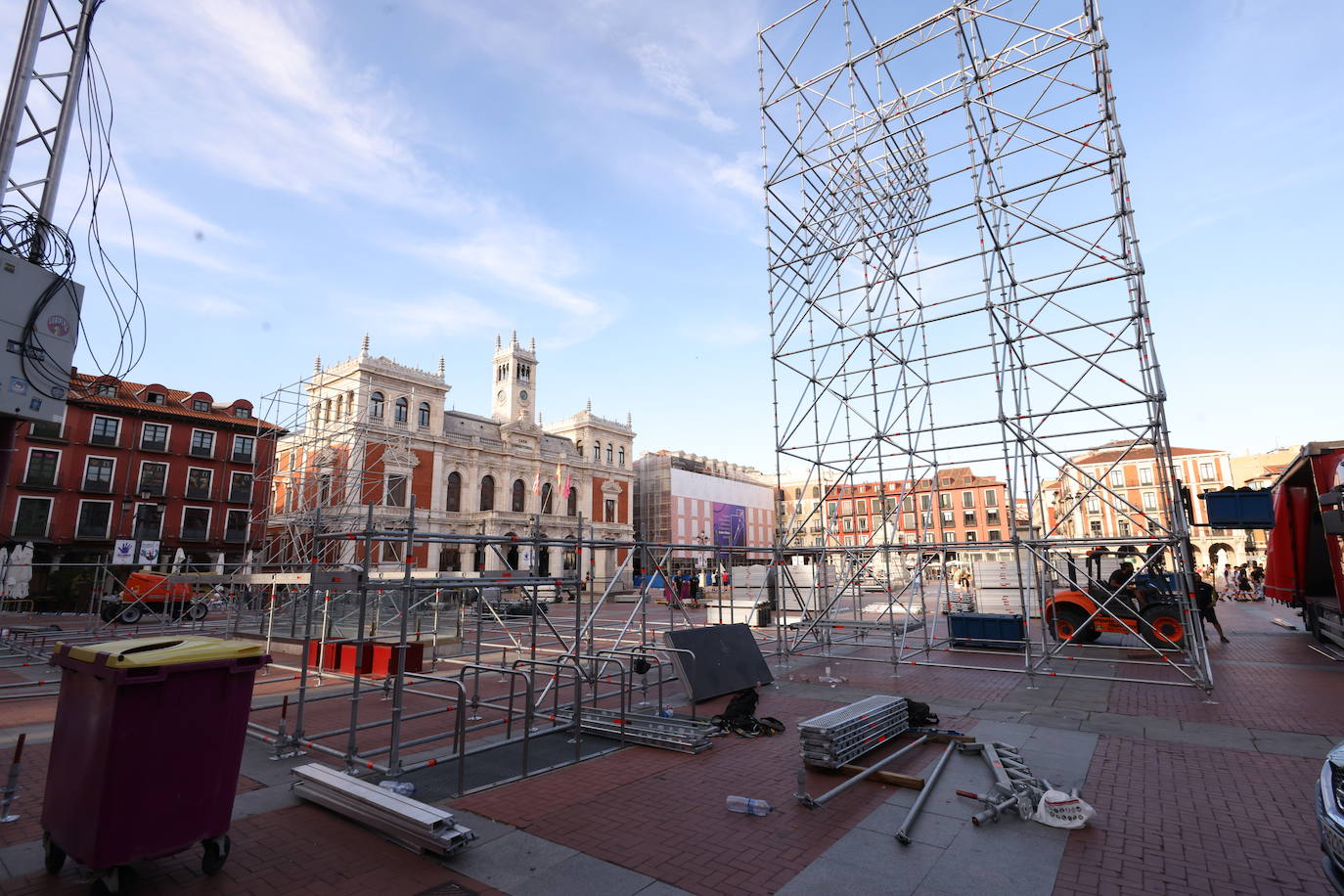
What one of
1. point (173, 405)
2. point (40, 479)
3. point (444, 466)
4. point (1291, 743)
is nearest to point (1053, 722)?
point (1291, 743)

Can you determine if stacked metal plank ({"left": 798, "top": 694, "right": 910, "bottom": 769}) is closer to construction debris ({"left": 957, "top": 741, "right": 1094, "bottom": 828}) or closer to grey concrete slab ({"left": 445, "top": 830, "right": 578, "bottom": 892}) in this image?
construction debris ({"left": 957, "top": 741, "right": 1094, "bottom": 828})

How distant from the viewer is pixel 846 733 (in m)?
6.64

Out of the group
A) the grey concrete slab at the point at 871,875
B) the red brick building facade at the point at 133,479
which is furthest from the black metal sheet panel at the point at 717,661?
the red brick building facade at the point at 133,479

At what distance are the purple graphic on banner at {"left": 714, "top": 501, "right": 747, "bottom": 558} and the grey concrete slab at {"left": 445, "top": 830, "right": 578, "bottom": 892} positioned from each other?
6468 cm

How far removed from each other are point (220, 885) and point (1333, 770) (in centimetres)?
696

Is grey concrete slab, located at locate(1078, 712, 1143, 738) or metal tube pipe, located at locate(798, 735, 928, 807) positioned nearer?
metal tube pipe, located at locate(798, 735, 928, 807)

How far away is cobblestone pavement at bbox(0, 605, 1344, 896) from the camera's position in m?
4.27

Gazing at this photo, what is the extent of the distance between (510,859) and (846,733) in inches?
141

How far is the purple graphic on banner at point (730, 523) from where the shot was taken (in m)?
71.1

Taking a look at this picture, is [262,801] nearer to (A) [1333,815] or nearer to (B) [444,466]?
(A) [1333,815]

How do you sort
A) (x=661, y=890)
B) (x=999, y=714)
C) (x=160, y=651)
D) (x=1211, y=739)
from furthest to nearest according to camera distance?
(x=999, y=714) → (x=1211, y=739) → (x=160, y=651) → (x=661, y=890)

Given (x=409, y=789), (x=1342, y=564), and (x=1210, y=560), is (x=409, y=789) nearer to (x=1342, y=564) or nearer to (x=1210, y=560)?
(x=1342, y=564)

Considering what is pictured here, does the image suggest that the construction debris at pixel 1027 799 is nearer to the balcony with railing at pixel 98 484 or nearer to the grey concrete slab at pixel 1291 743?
the grey concrete slab at pixel 1291 743

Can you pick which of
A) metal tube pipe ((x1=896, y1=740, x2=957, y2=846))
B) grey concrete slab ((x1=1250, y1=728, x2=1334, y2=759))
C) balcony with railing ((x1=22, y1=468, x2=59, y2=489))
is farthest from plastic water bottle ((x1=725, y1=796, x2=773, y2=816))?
balcony with railing ((x1=22, y1=468, x2=59, y2=489))
